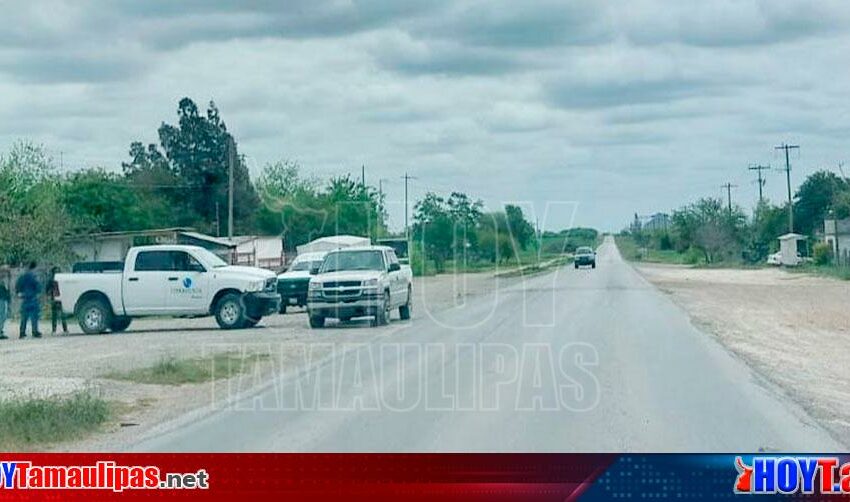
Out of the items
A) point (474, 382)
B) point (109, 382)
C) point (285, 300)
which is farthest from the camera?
point (285, 300)

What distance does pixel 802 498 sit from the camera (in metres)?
6.30

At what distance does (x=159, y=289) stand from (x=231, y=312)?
2.12m

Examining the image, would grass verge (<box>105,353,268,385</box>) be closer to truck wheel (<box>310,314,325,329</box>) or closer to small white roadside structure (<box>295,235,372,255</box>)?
truck wheel (<box>310,314,325,329</box>)

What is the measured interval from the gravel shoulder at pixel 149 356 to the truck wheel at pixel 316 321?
1.00 feet

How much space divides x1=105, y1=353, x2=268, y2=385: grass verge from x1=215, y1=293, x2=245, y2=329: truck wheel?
8.38m

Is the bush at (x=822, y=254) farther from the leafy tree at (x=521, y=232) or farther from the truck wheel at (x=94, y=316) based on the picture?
the truck wheel at (x=94, y=316)

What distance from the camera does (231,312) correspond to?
102 feet

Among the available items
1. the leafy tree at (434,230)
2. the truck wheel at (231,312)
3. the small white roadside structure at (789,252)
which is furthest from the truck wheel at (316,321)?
the small white roadside structure at (789,252)

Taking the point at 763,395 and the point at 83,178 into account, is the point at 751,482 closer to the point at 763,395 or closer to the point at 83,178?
the point at 763,395

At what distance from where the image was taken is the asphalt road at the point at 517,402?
11570mm

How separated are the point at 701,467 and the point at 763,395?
32.1ft

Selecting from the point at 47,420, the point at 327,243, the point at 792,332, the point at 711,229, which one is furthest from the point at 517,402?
the point at 711,229

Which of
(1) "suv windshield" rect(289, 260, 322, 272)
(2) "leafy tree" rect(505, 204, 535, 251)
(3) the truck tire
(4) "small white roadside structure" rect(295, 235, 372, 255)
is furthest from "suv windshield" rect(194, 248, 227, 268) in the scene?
(4) "small white roadside structure" rect(295, 235, 372, 255)

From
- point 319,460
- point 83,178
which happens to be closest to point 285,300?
point 83,178
